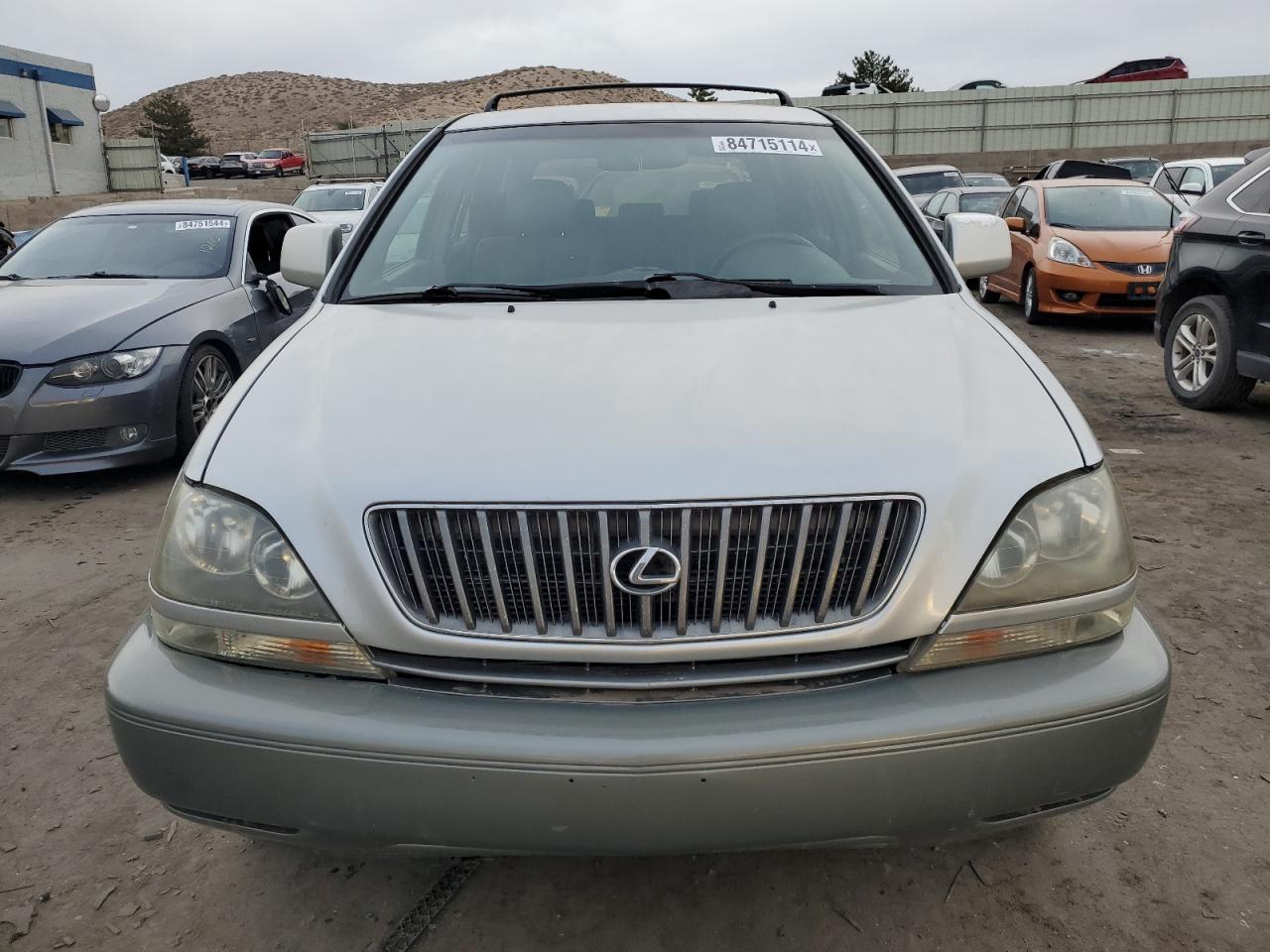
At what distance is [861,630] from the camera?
169 centimetres

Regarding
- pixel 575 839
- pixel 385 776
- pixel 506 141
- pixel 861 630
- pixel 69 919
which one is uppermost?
pixel 506 141

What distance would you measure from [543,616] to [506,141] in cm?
196

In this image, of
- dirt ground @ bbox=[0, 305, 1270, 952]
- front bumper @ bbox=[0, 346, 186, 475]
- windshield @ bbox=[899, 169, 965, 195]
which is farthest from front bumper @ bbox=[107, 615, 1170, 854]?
windshield @ bbox=[899, 169, 965, 195]

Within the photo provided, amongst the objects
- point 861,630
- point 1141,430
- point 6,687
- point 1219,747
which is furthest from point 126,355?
point 1141,430

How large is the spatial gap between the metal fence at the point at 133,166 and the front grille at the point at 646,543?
4031cm

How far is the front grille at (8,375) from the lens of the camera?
501 cm

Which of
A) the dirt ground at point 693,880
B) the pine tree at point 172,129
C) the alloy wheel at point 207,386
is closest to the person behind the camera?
the dirt ground at point 693,880

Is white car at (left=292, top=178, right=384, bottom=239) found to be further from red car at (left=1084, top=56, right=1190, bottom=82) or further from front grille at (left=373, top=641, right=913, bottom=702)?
red car at (left=1084, top=56, right=1190, bottom=82)

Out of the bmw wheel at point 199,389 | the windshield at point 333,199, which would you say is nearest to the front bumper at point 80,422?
the bmw wheel at point 199,389

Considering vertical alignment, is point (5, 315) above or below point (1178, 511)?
above

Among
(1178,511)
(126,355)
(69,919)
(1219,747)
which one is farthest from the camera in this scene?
(126,355)

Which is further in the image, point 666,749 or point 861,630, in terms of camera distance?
point 861,630

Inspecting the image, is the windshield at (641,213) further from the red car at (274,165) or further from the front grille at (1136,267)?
the red car at (274,165)

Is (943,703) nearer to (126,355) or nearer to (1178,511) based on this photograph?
(1178,511)
